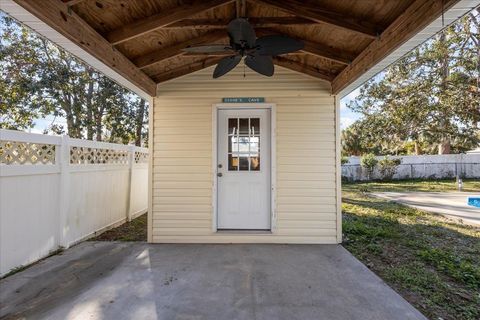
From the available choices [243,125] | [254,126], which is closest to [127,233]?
[243,125]

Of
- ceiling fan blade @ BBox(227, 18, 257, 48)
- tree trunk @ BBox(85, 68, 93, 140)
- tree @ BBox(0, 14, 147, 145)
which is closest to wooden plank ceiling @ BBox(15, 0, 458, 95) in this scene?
ceiling fan blade @ BBox(227, 18, 257, 48)

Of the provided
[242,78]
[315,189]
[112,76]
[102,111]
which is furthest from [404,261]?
[102,111]

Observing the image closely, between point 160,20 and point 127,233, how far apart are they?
11.3ft

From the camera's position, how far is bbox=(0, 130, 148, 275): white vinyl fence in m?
2.71

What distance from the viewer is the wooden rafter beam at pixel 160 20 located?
252 centimetres

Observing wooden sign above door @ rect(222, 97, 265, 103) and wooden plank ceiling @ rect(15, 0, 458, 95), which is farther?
wooden sign above door @ rect(222, 97, 265, 103)

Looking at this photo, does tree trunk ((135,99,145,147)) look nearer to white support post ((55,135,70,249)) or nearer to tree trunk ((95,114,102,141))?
tree trunk ((95,114,102,141))

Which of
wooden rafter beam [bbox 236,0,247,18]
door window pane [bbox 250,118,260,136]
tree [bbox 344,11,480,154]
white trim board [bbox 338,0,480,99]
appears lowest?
door window pane [bbox 250,118,260,136]

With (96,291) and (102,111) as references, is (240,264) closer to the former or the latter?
(96,291)

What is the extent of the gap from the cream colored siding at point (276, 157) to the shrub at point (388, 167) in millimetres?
11086

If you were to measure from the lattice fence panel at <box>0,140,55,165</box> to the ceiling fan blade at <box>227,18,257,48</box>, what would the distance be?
249cm

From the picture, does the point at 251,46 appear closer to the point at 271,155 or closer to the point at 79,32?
the point at 79,32

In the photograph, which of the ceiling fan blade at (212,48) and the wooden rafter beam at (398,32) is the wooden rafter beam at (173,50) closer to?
the ceiling fan blade at (212,48)

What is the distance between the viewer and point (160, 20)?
2582 mm
